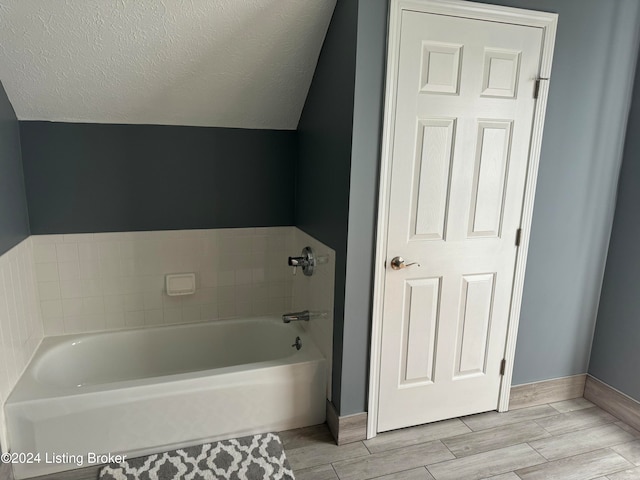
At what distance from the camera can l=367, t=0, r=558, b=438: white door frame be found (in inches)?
73.2

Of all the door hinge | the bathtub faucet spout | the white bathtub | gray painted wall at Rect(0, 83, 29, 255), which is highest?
the door hinge

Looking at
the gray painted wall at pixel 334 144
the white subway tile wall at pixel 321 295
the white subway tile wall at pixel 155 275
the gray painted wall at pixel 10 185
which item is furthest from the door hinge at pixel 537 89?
the gray painted wall at pixel 10 185

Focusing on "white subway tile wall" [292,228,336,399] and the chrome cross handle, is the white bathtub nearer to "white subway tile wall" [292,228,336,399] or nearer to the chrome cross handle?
"white subway tile wall" [292,228,336,399]

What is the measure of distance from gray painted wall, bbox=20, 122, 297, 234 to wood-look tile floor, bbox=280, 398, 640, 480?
136 centimetres

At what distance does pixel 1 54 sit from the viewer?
6.18ft

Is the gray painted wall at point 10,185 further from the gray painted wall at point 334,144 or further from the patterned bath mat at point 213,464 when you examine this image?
the gray painted wall at point 334,144

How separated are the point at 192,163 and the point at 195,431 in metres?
1.47

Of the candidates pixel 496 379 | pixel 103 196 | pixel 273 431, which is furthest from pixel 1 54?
pixel 496 379

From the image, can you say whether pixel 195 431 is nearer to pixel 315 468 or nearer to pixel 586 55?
pixel 315 468

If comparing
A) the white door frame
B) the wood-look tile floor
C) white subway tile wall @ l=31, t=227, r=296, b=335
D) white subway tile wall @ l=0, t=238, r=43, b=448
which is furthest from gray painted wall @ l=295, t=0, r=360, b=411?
white subway tile wall @ l=0, t=238, r=43, b=448

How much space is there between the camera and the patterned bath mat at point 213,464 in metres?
1.94

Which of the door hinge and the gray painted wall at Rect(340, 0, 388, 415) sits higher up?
the door hinge

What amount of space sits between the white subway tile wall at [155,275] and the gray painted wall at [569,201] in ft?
2.87

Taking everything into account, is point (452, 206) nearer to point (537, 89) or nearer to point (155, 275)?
point (537, 89)
